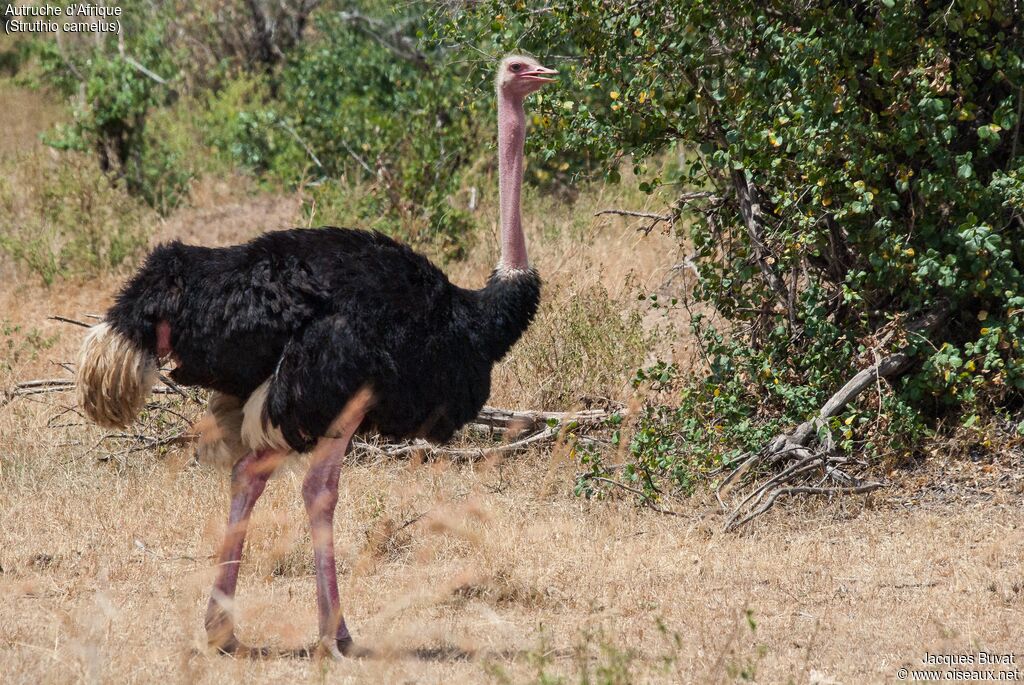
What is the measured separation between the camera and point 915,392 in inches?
226

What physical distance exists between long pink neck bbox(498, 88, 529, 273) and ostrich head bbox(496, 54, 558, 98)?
0.03 meters

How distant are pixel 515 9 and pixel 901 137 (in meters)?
1.77

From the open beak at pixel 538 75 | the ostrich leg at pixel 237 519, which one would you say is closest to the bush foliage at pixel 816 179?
the open beak at pixel 538 75

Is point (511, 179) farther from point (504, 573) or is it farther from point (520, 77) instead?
point (504, 573)

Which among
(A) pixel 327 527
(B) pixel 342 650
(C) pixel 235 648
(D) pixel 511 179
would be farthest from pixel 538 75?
(C) pixel 235 648

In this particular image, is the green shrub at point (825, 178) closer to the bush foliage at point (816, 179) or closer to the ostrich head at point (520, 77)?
the bush foliage at point (816, 179)

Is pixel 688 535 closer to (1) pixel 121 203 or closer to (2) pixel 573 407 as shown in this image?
(2) pixel 573 407

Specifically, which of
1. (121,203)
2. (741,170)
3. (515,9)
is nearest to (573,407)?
(741,170)

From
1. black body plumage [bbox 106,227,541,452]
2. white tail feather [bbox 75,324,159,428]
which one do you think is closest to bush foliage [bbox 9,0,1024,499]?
black body plumage [bbox 106,227,541,452]

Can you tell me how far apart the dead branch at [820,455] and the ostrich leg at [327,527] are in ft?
6.09

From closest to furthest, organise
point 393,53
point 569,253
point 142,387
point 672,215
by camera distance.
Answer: point 142,387 → point 672,215 → point 569,253 → point 393,53

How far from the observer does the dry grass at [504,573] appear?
13.5 feet

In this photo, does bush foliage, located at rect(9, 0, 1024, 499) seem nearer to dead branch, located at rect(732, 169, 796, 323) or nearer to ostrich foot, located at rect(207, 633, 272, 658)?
dead branch, located at rect(732, 169, 796, 323)

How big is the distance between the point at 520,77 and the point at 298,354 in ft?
4.87
